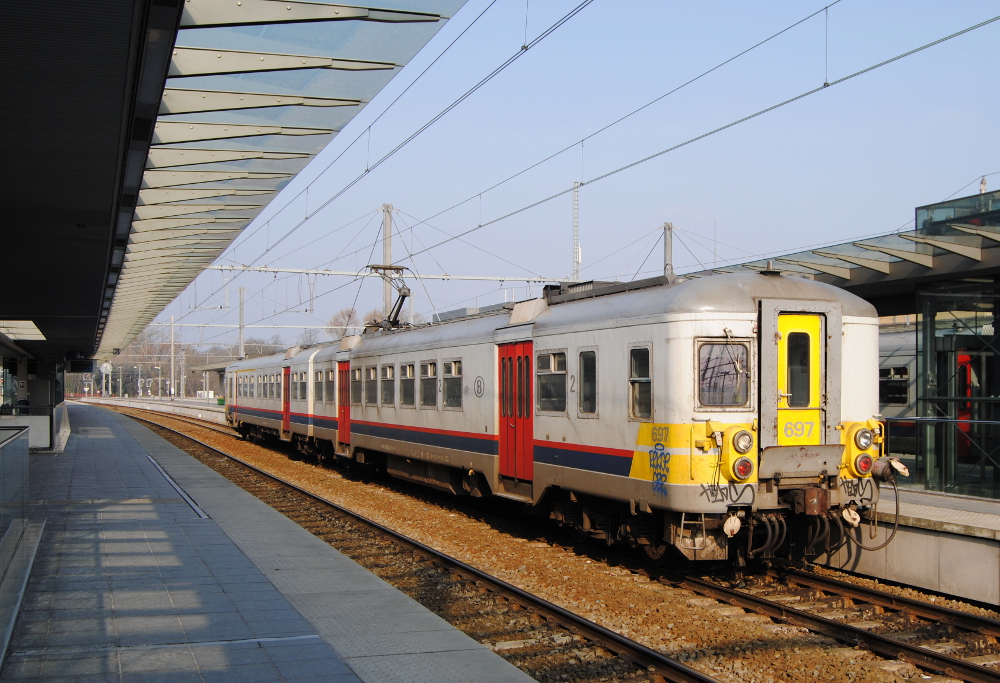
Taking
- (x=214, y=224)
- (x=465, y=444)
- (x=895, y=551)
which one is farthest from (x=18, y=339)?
(x=895, y=551)

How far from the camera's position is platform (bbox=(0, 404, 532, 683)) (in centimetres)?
596

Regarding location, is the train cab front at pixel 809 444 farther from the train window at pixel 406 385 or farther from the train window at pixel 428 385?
the train window at pixel 406 385

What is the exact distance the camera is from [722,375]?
9.01m

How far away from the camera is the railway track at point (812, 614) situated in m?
6.64

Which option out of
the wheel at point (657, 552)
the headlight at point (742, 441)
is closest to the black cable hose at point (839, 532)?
the headlight at point (742, 441)

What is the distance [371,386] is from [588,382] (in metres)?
9.16

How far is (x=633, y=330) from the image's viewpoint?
962cm

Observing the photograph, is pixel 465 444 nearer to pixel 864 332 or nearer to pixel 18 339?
pixel 864 332

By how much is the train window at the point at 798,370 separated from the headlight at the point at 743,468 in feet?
2.88

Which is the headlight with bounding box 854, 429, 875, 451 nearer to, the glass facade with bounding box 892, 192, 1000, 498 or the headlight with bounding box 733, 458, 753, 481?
the headlight with bounding box 733, 458, 753, 481

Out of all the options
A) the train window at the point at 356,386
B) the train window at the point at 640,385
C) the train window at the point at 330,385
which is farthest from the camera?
the train window at the point at 330,385

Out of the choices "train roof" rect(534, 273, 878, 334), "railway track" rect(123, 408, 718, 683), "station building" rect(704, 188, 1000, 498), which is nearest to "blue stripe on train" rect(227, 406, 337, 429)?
"railway track" rect(123, 408, 718, 683)

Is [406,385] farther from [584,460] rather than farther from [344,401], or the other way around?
[584,460]

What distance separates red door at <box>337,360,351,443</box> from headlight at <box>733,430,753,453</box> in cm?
1288
